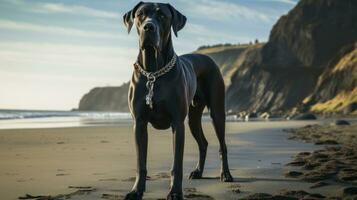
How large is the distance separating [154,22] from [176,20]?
1.94ft

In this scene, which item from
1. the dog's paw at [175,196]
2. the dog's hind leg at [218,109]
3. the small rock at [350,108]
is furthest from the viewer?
the small rock at [350,108]

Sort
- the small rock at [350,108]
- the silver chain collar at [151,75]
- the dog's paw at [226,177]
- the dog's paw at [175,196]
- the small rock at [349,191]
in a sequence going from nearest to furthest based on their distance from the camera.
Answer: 1. the dog's paw at [175,196]
2. the small rock at [349,191]
3. the silver chain collar at [151,75]
4. the dog's paw at [226,177]
5. the small rock at [350,108]

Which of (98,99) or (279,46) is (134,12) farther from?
(98,99)

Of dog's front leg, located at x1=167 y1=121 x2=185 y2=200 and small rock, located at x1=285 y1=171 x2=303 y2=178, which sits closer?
dog's front leg, located at x1=167 y1=121 x2=185 y2=200

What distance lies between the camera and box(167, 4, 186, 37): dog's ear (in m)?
5.47

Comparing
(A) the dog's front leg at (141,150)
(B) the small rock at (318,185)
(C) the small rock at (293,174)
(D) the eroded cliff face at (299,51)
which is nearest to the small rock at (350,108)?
(D) the eroded cliff face at (299,51)

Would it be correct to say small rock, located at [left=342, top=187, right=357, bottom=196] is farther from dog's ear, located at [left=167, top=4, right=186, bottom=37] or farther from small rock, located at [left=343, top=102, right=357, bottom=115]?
small rock, located at [left=343, top=102, right=357, bottom=115]

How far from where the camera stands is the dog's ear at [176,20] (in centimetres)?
547

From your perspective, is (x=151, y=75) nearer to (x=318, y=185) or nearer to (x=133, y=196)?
(x=133, y=196)

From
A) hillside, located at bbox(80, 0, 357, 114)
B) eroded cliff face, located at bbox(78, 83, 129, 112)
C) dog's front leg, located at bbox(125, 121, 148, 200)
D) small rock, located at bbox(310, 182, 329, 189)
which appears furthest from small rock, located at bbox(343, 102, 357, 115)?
eroded cliff face, located at bbox(78, 83, 129, 112)

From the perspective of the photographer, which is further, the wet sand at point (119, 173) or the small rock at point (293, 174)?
the small rock at point (293, 174)

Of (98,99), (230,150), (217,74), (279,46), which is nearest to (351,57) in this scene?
(279,46)

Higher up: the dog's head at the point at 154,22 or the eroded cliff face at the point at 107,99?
the dog's head at the point at 154,22

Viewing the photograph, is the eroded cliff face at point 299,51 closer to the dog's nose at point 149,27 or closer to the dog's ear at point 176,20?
the dog's ear at point 176,20
